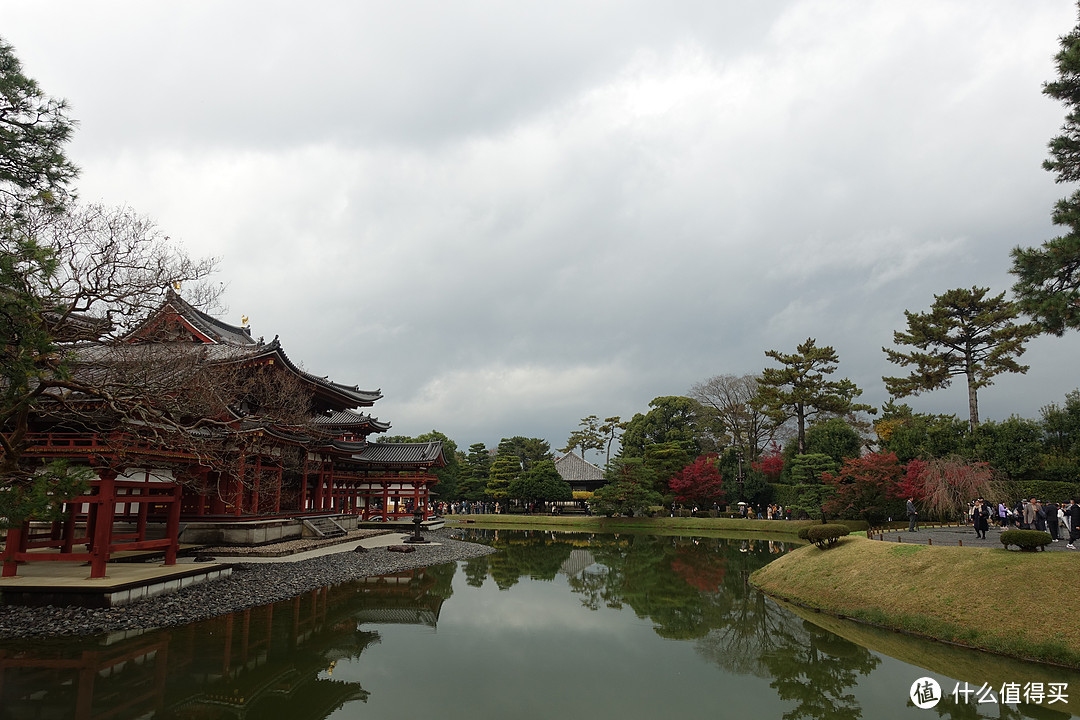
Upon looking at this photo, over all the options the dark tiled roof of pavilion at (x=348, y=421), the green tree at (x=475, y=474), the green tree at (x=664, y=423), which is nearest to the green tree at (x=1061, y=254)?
the dark tiled roof of pavilion at (x=348, y=421)

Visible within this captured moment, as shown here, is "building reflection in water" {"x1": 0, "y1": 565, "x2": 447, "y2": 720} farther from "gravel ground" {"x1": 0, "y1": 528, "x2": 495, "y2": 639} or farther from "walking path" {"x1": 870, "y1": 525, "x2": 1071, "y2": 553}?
"walking path" {"x1": 870, "y1": 525, "x2": 1071, "y2": 553}

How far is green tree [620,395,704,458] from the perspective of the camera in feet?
150

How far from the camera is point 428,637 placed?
10.9 m

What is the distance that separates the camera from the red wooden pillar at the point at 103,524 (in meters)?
11.6

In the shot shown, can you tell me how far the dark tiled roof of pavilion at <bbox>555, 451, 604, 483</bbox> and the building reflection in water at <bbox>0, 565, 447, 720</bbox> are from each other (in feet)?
123

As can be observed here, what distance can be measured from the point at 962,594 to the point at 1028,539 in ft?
6.19

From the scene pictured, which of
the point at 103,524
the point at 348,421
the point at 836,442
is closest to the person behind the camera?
the point at 103,524

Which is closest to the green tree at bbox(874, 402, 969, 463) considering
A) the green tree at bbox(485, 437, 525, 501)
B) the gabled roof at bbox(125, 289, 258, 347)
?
the green tree at bbox(485, 437, 525, 501)

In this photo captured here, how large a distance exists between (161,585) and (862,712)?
43.7ft

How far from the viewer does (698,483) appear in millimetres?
36906

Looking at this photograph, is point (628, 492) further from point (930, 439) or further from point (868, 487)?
point (930, 439)

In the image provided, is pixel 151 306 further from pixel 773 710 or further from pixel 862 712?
pixel 862 712

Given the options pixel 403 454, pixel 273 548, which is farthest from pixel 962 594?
pixel 403 454

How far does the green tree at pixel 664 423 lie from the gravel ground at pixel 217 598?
92.9ft
